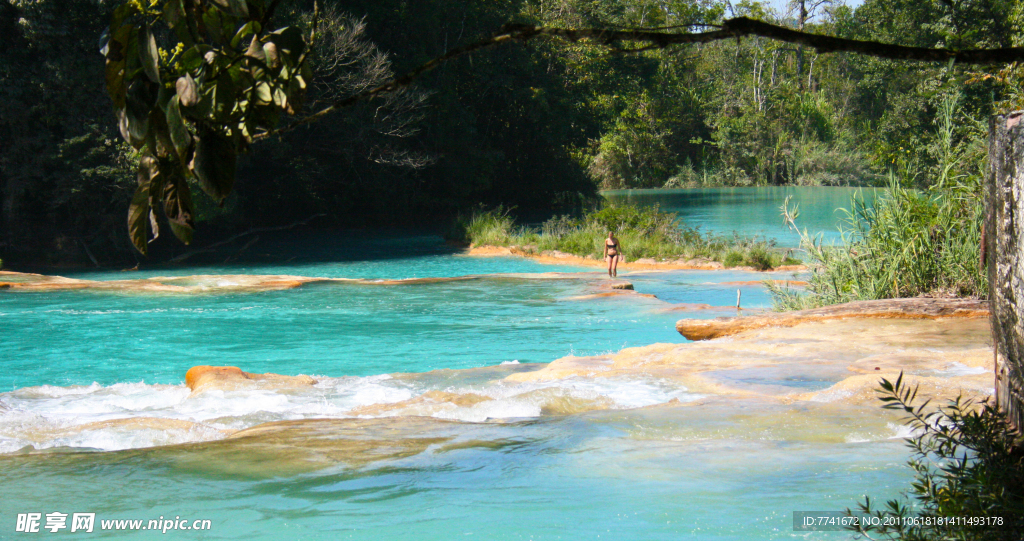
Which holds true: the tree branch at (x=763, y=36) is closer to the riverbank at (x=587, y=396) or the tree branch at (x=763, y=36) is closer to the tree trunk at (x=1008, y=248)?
the tree trunk at (x=1008, y=248)

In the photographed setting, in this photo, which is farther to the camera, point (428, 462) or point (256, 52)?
point (428, 462)

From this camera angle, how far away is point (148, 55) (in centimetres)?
128

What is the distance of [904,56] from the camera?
5.58ft

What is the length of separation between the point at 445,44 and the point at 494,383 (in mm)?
22604

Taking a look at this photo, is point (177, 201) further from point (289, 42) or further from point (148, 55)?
point (289, 42)

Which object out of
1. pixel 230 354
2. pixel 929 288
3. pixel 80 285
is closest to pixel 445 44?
pixel 80 285

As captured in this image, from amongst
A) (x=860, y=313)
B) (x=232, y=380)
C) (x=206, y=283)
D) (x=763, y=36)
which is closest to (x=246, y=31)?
(x=763, y=36)

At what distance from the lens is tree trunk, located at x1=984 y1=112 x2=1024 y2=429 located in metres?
2.21

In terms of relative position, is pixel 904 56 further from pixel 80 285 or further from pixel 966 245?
pixel 80 285

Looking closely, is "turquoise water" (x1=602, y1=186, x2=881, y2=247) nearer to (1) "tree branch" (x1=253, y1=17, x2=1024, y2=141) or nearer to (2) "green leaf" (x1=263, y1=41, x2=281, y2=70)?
(1) "tree branch" (x1=253, y1=17, x2=1024, y2=141)

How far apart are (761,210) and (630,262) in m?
17.0

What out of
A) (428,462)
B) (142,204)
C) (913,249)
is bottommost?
(428,462)

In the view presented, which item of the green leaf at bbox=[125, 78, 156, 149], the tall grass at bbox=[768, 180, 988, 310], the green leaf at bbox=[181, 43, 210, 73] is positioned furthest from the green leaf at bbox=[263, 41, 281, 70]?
the tall grass at bbox=[768, 180, 988, 310]

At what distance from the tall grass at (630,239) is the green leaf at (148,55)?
58.5ft
